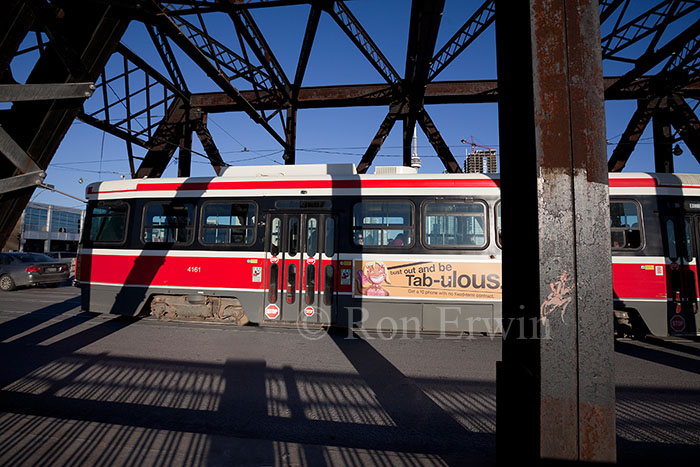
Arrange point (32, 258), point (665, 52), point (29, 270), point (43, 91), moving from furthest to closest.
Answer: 1. point (32, 258)
2. point (29, 270)
3. point (665, 52)
4. point (43, 91)

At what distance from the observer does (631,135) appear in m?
14.2

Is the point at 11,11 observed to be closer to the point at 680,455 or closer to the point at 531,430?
the point at 531,430

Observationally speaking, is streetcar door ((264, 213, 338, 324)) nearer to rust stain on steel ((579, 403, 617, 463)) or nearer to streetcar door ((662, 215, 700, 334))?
rust stain on steel ((579, 403, 617, 463))

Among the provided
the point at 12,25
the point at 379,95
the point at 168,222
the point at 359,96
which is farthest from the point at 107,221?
the point at 379,95

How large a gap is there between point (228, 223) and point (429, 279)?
4629mm

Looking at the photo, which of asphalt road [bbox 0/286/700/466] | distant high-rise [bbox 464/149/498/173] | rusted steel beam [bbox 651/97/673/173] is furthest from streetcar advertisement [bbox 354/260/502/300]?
distant high-rise [bbox 464/149/498/173]

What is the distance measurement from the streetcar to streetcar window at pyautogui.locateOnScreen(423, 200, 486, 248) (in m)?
0.03

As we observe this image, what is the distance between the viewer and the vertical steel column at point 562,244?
174 centimetres

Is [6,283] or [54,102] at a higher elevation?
[54,102]

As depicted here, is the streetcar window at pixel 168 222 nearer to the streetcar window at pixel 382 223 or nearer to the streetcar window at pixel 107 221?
the streetcar window at pixel 107 221

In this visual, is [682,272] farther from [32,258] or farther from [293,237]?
[32,258]

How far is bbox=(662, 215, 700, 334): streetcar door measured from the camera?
623 centimetres

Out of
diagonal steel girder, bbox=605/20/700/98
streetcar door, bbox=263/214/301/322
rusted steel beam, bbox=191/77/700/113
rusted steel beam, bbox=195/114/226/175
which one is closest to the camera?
streetcar door, bbox=263/214/301/322

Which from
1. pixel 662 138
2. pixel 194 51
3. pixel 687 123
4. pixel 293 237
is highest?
pixel 194 51
